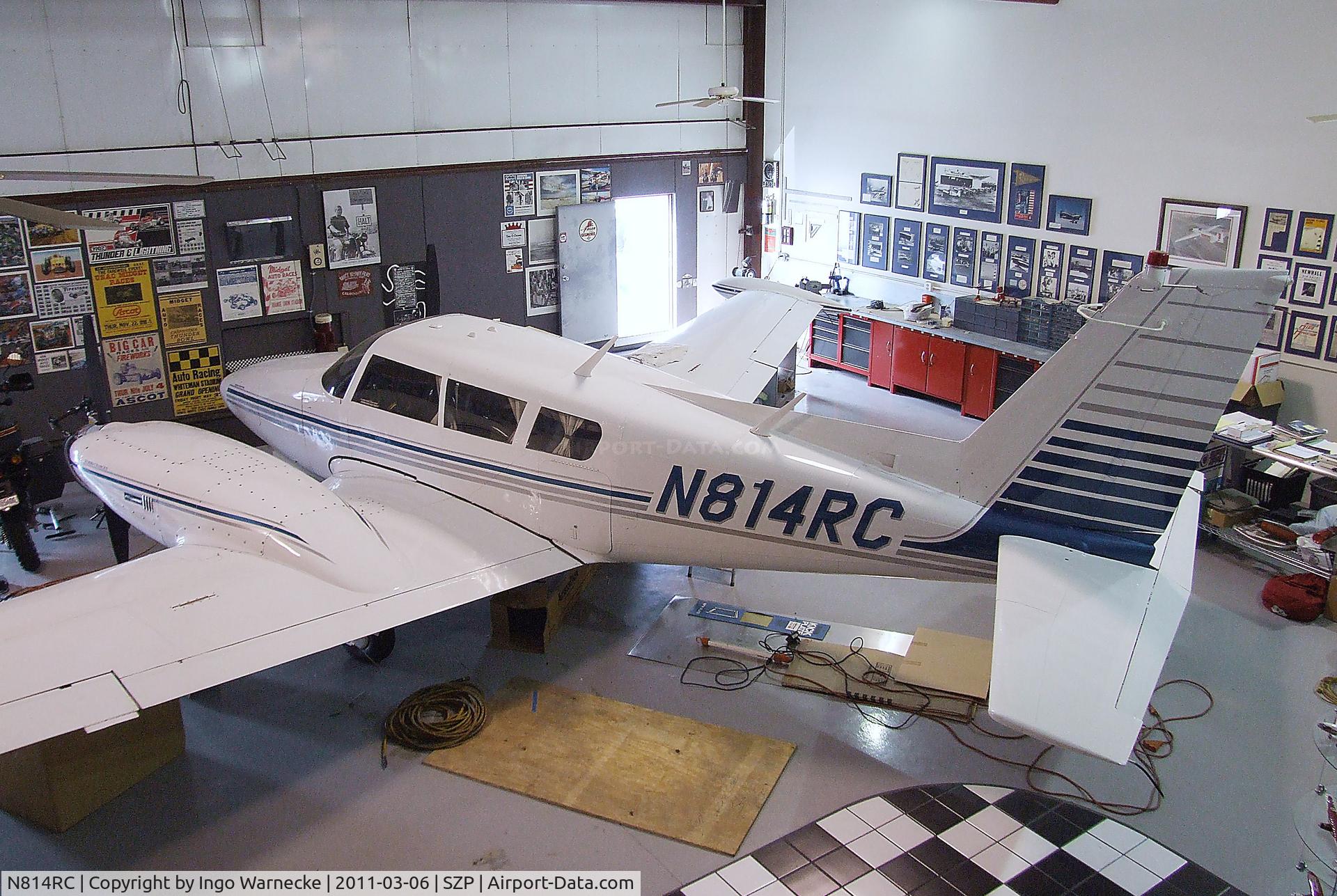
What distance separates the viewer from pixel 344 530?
6.16m

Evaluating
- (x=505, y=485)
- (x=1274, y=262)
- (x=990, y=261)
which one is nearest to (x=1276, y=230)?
(x=1274, y=262)

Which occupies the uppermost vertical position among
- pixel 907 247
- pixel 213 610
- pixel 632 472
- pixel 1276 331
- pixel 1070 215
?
pixel 1070 215

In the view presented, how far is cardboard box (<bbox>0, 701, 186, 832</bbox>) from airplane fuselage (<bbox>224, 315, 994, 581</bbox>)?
2234 mm

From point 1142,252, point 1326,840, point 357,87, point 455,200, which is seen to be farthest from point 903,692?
point 357,87

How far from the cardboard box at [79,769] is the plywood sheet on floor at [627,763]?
152 cm

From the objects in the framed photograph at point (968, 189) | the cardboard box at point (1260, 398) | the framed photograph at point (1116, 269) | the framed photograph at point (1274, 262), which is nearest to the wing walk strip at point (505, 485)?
the cardboard box at point (1260, 398)

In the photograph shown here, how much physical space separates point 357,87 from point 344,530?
6183mm

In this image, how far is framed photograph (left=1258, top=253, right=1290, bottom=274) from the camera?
8.73 metres

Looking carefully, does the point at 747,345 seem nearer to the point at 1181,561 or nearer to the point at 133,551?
the point at 1181,561

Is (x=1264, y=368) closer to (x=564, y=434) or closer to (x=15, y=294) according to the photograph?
(x=564, y=434)

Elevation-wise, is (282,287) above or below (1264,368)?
above

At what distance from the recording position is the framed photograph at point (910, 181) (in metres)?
11.5

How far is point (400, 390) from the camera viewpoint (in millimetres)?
7066

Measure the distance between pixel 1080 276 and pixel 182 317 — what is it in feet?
28.5
